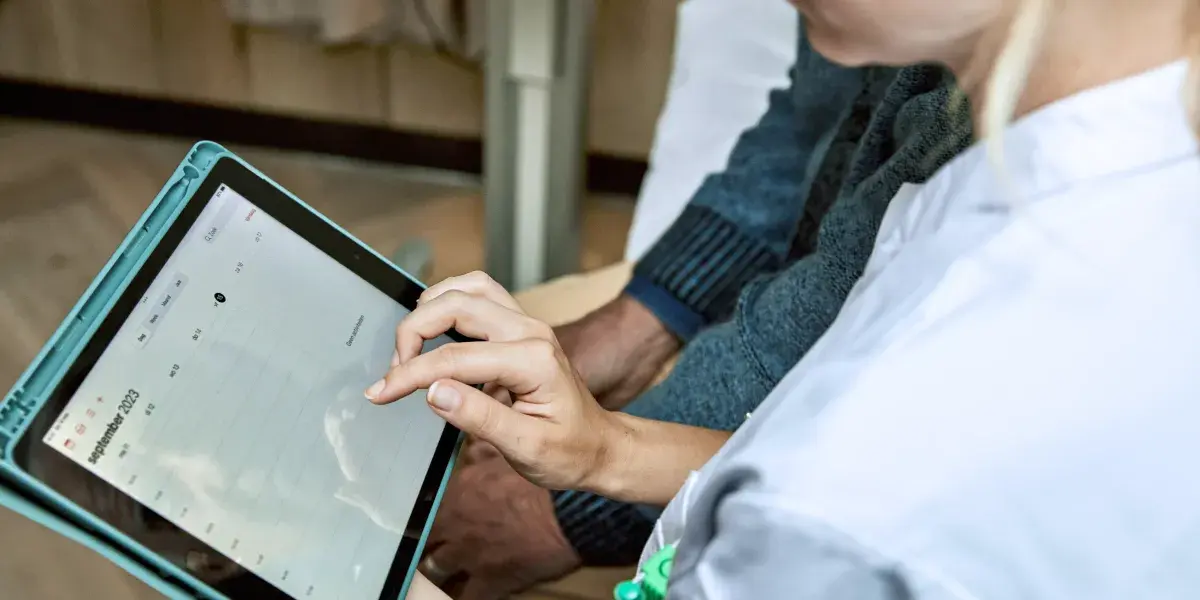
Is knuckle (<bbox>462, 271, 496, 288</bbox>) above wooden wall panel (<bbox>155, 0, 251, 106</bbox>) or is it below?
above

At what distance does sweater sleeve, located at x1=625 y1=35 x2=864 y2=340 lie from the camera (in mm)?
713

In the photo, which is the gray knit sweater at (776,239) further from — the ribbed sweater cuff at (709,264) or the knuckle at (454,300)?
the knuckle at (454,300)

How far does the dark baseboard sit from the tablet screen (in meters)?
1.15

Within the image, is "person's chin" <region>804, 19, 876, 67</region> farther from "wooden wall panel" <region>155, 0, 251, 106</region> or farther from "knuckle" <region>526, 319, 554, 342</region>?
"wooden wall panel" <region>155, 0, 251, 106</region>

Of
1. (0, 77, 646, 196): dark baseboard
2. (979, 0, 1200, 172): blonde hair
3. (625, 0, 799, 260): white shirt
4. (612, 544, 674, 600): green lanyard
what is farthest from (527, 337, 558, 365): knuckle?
(0, 77, 646, 196): dark baseboard

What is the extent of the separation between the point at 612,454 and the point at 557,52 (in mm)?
463

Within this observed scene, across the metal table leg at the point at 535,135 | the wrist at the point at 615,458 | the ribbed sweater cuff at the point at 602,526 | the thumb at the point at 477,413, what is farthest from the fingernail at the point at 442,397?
the metal table leg at the point at 535,135

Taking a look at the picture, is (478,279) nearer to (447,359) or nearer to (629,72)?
(447,359)

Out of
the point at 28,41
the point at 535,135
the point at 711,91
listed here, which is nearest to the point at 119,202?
the point at 28,41

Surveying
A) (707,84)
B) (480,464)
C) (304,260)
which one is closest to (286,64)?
(707,84)

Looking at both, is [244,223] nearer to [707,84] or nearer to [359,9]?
[707,84]

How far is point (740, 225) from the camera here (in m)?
0.72

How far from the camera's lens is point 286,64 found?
61.1 inches

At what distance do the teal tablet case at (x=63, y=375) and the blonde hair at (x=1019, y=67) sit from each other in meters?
0.33
